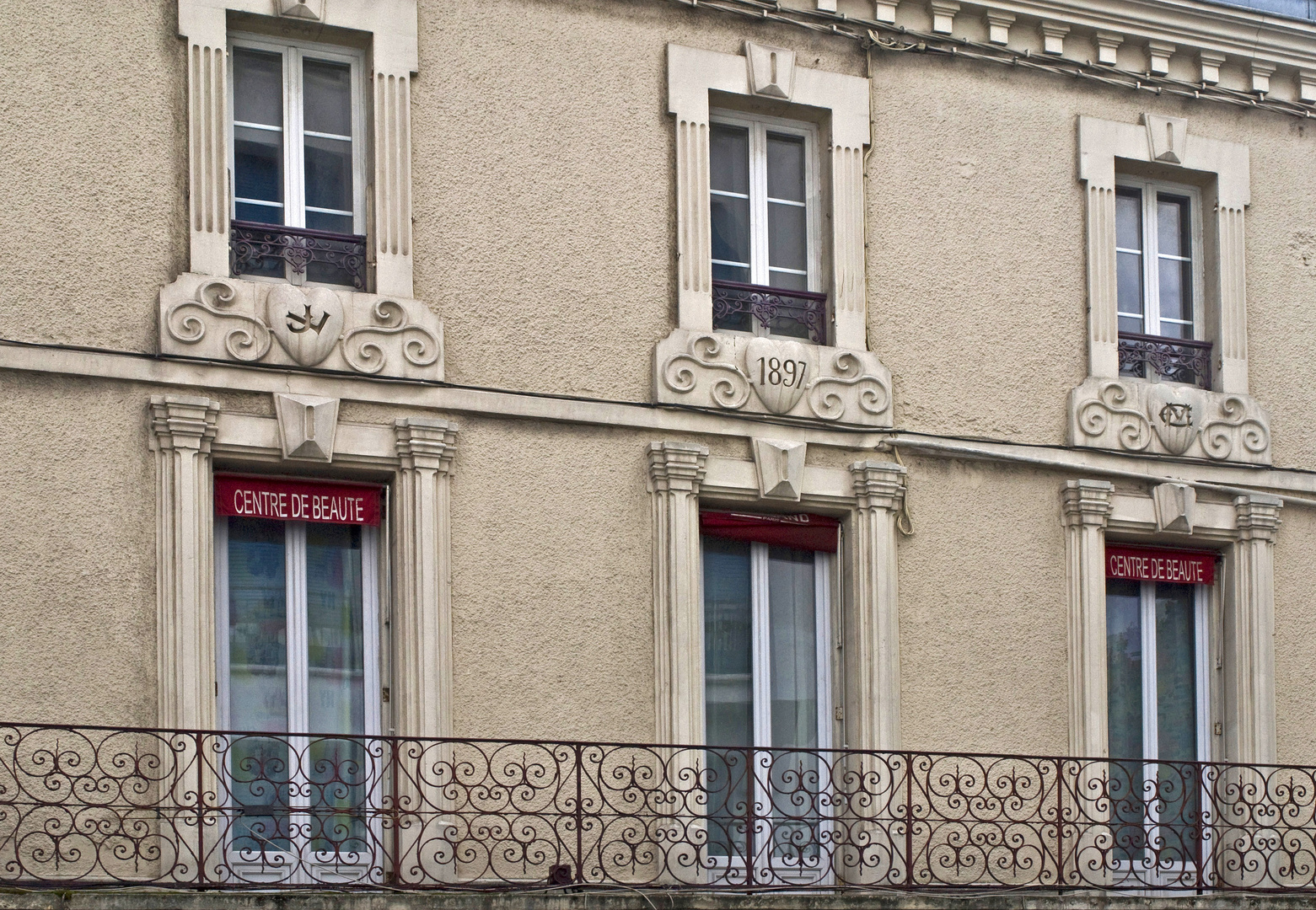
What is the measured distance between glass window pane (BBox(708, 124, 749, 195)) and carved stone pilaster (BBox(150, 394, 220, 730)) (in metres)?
3.85

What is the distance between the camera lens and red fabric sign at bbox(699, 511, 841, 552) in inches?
567

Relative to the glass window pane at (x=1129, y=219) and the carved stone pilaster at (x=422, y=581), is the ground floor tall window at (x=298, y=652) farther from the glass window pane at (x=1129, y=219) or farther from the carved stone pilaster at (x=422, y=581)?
the glass window pane at (x=1129, y=219)

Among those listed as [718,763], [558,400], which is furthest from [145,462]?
[718,763]

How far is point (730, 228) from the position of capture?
48.9 feet

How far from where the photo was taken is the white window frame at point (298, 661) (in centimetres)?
1283

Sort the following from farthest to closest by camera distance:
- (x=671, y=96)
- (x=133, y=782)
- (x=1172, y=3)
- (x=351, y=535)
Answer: (x=1172, y=3) → (x=671, y=96) → (x=351, y=535) → (x=133, y=782)

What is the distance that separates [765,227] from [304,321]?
331 centimetres

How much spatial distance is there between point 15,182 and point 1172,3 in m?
7.94

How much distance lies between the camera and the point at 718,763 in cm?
1410

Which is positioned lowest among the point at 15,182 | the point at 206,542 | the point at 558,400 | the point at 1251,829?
the point at 1251,829

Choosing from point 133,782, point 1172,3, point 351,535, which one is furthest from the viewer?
point 1172,3

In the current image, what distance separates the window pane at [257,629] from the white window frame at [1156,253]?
6391mm

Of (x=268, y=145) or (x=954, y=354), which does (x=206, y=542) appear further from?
(x=954, y=354)

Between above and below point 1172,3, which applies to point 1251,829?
below
